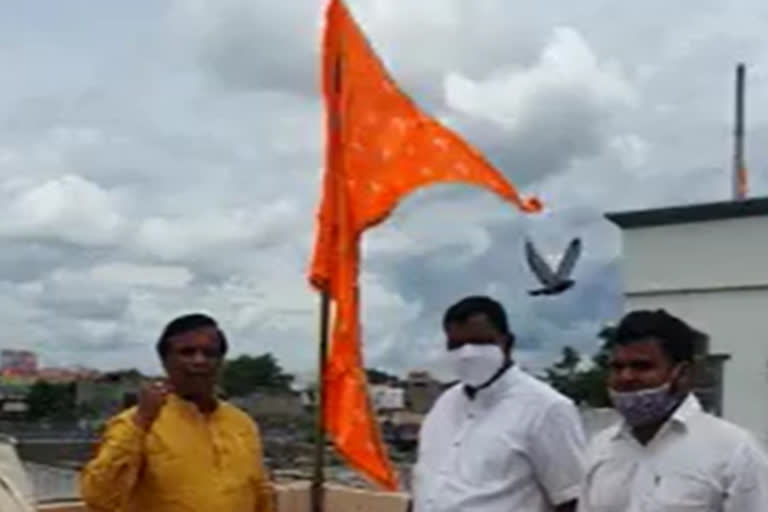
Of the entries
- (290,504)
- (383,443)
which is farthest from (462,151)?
(290,504)

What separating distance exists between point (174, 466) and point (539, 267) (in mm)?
3920

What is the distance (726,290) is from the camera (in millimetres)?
12695

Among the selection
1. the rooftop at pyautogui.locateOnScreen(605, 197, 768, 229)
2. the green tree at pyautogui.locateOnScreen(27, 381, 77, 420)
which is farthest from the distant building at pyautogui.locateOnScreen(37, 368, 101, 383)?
the rooftop at pyautogui.locateOnScreen(605, 197, 768, 229)

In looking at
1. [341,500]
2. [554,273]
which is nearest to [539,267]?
[554,273]

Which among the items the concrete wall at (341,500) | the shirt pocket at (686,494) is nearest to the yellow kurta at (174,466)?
the shirt pocket at (686,494)

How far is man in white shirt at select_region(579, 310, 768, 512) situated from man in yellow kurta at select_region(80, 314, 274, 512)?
115 centimetres

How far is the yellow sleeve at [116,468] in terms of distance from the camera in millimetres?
3771

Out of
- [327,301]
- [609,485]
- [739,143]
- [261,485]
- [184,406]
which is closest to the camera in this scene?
[609,485]

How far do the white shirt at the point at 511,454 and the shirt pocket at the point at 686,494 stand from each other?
656 mm

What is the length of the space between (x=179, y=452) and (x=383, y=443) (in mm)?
1693

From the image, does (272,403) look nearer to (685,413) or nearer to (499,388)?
(499,388)

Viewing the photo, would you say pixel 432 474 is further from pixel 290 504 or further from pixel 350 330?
pixel 290 504

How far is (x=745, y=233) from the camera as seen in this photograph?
12625 mm

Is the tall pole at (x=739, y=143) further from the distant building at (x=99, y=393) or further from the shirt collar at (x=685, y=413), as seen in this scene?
the shirt collar at (x=685, y=413)
